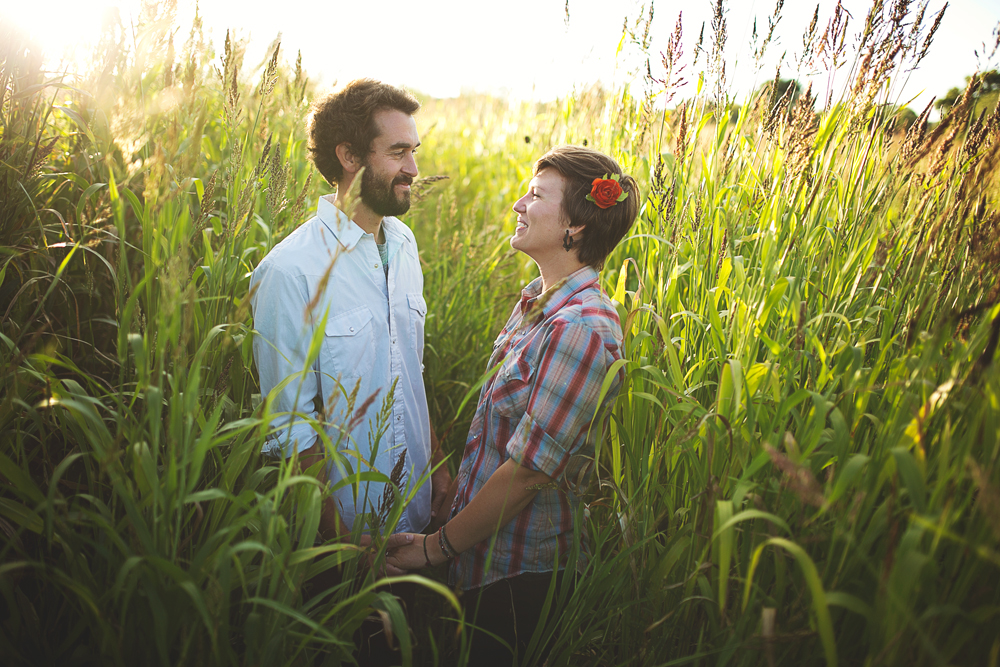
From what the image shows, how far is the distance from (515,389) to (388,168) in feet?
3.62

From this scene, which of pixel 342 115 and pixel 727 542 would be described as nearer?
pixel 727 542

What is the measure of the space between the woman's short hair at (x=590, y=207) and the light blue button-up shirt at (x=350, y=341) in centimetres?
73

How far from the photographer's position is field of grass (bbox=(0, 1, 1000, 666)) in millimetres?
923

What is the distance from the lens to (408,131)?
7.22 ft

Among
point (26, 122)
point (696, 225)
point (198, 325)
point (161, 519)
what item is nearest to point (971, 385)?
point (696, 225)

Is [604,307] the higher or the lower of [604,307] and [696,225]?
the lower

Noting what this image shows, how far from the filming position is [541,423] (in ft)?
4.80

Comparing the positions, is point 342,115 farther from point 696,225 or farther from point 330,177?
point 696,225

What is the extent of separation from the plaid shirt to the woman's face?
0.18 m

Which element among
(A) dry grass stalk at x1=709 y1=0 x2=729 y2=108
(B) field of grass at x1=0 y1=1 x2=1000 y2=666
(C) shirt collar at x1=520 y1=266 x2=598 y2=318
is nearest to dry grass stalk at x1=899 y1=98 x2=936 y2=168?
(B) field of grass at x1=0 y1=1 x2=1000 y2=666

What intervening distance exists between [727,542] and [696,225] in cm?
101

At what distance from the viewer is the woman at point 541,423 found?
148 cm

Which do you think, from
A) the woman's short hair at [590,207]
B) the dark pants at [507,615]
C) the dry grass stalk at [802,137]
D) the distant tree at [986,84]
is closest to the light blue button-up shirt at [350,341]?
the dark pants at [507,615]

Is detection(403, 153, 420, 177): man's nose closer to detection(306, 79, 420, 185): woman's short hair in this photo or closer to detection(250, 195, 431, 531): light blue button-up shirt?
detection(306, 79, 420, 185): woman's short hair
